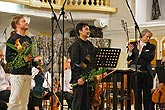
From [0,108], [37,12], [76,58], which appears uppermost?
[37,12]

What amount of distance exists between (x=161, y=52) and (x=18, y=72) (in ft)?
20.4

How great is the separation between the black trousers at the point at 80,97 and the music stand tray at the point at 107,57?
44cm

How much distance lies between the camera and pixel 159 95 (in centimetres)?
718

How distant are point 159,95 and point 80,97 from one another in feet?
7.12

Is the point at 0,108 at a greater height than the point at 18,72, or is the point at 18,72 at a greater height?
the point at 18,72

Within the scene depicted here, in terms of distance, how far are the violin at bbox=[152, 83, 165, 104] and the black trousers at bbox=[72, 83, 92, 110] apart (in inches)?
72.2

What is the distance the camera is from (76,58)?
553 centimetres

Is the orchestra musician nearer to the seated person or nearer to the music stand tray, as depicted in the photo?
the music stand tray

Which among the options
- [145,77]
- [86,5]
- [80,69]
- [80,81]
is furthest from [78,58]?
[86,5]

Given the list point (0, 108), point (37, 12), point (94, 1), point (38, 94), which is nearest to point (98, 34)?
point (94, 1)

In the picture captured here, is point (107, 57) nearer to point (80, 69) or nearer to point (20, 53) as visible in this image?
point (80, 69)

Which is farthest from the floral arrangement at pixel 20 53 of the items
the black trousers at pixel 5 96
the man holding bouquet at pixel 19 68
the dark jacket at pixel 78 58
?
the black trousers at pixel 5 96

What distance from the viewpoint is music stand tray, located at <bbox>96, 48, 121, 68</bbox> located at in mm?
5770

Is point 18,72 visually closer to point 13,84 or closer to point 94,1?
point 13,84
